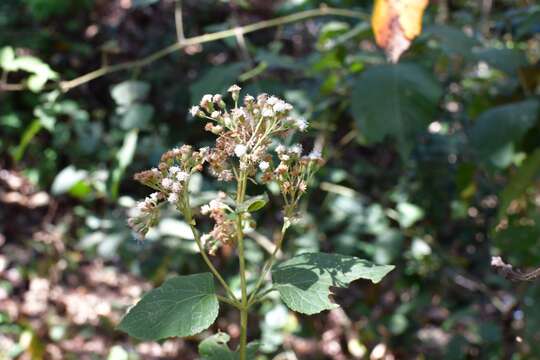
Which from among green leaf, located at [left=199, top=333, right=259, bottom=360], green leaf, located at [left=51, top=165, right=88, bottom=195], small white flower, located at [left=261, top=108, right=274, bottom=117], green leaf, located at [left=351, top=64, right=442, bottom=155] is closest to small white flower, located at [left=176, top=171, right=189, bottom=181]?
small white flower, located at [left=261, top=108, right=274, bottom=117]

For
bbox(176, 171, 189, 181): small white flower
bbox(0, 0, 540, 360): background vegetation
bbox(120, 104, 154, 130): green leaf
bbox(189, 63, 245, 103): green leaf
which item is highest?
bbox(176, 171, 189, 181): small white flower

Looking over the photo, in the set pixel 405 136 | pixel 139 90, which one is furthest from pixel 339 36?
pixel 139 90

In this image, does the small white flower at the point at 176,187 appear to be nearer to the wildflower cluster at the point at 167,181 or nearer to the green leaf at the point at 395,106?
the wildflower cluster at the point at 167,181

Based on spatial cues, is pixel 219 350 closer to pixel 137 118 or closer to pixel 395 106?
pixel 395 106

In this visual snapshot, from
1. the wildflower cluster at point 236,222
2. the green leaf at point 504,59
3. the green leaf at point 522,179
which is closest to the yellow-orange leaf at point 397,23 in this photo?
the green leaf at point 504,59

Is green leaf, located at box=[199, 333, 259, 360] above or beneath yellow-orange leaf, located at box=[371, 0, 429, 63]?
beneath

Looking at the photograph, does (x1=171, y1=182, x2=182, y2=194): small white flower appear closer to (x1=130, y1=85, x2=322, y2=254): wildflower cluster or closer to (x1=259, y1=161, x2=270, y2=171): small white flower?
(x1=130, y1=85, x2=322, y2=254): wildflower cluster
